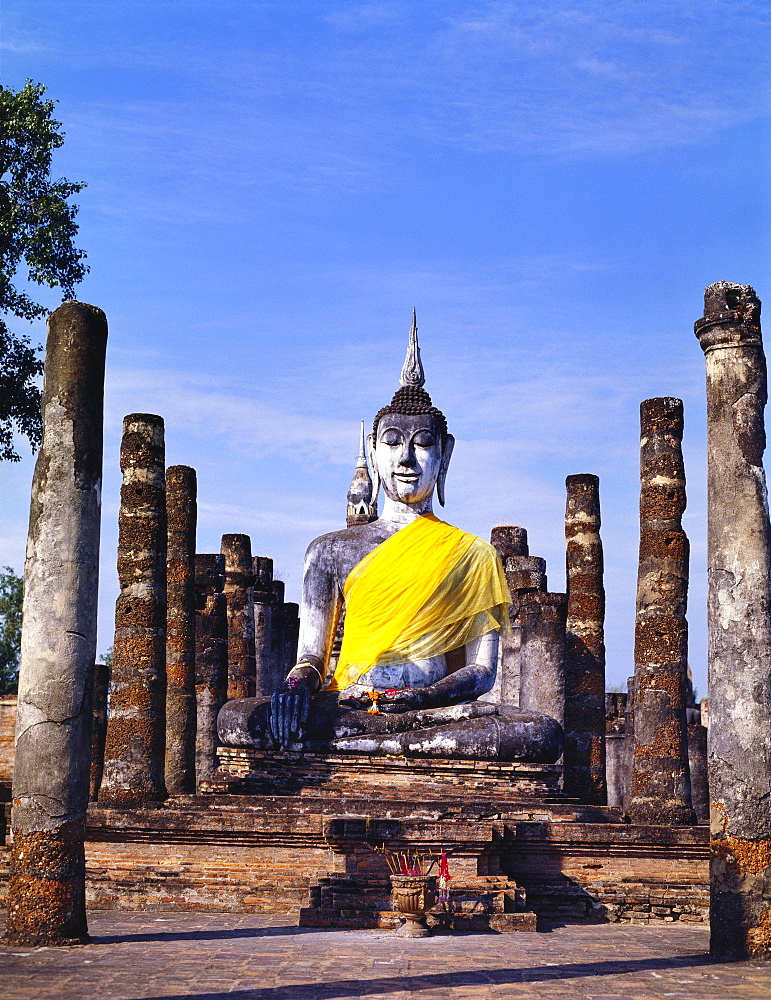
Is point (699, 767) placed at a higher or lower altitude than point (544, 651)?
lower

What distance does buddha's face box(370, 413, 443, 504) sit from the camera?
14.0 m

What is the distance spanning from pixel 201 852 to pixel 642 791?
5.53 meters

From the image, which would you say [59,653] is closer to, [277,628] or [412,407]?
[412,407]

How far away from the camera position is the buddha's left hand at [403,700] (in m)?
12.5

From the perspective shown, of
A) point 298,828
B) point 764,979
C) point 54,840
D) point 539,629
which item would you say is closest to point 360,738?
point 298,828

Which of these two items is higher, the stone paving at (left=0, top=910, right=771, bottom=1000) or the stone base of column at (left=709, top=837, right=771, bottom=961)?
the stone base of column at (left=709, top=837, right=771, bottom=961)

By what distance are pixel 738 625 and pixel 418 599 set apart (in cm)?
532

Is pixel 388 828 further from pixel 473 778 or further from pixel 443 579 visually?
pixel 443 579

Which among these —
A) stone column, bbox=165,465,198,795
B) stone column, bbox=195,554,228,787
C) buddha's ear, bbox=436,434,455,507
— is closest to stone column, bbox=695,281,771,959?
buddha's ear, bbox=436,434,455,507

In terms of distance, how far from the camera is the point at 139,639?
41.6 ft

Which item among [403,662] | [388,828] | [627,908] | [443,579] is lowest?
[627,908]

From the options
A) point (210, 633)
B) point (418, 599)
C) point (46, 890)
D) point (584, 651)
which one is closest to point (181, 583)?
point (210, 633)

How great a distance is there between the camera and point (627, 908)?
1066 centimetres

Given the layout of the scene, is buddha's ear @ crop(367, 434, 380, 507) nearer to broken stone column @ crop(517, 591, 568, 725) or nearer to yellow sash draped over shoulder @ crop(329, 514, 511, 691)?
yellow sash draped over shoulder @ crop(329, 514, 511, 691)
